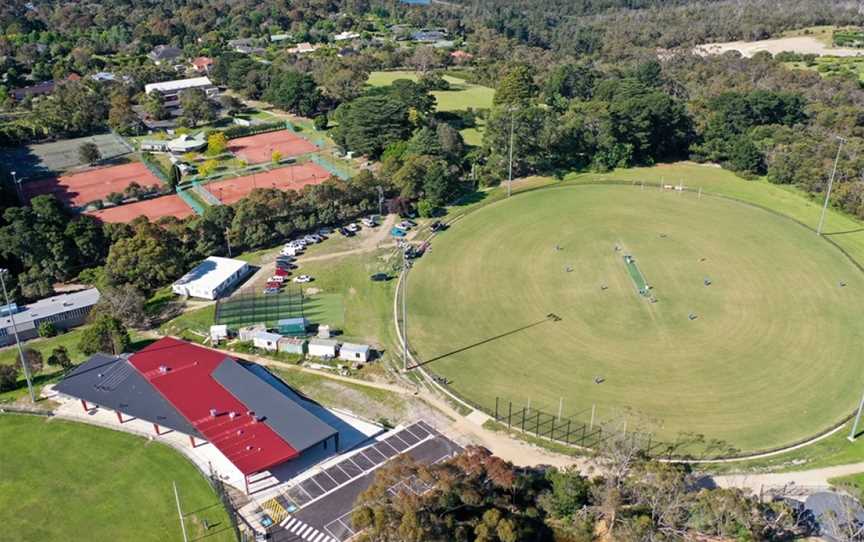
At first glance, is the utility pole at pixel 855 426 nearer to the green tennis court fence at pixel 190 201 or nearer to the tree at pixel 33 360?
the tree at pixel 33 360

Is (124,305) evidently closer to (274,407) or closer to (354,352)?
(274,407)

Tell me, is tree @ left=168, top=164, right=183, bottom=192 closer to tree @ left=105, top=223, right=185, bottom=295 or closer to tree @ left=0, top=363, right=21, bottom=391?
tree @ left=105, top=223, right=185, bottom=295

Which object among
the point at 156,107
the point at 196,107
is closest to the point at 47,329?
the point at 196,107

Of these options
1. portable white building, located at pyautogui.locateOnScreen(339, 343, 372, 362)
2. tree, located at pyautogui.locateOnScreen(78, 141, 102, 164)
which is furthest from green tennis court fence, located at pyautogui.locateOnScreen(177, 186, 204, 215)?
portable white building, located at pyautogui.locateOnScreen(339, 343, 372, 362)

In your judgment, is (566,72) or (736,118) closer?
(736,118)

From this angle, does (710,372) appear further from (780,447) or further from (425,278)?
(425,278)

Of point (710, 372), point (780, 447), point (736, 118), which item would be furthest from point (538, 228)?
point (736, 118)
